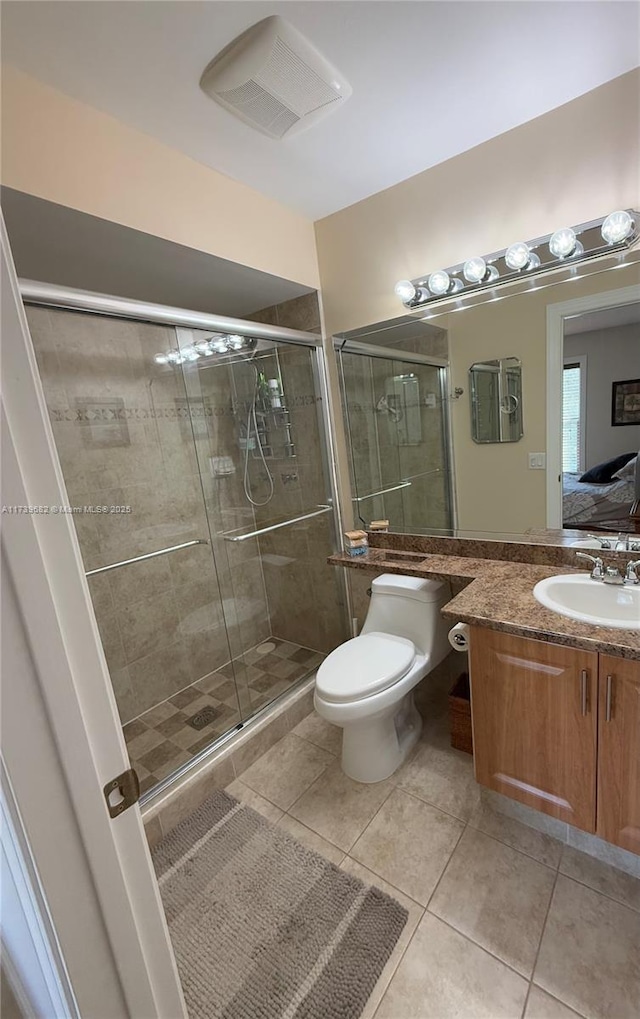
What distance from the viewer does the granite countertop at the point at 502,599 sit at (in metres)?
1.17

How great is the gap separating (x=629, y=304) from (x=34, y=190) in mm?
1959

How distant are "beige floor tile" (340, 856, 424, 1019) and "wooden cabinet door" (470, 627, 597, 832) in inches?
17.9

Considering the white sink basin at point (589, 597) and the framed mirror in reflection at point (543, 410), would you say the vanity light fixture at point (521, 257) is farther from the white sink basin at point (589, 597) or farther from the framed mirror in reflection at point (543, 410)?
the white sink basin at point (589, 597)

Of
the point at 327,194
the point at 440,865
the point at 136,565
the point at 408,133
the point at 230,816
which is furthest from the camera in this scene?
the point at 136,565

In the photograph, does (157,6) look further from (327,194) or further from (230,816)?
(230,816)

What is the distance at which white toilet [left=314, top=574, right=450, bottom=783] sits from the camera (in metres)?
1.63

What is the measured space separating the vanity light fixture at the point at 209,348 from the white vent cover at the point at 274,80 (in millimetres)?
837

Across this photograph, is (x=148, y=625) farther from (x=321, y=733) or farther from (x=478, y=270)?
(x=478, y=270)

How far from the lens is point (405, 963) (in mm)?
1187

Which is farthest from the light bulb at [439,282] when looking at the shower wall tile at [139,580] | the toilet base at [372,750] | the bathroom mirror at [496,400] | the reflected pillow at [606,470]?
the shower wall tile at [139,580]

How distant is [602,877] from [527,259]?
84.3 inches

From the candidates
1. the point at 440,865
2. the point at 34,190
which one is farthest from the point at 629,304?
the point at 440,865

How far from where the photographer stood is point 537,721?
1.34 meters

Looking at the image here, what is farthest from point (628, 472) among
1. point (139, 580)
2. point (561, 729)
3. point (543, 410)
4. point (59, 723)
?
point (139, 580)
